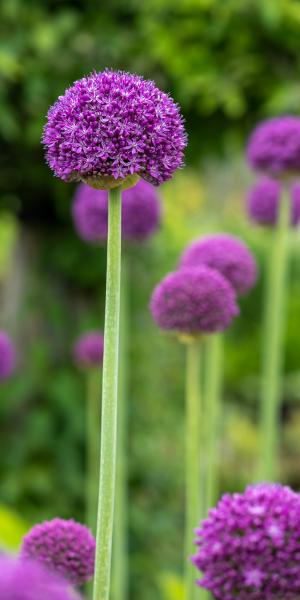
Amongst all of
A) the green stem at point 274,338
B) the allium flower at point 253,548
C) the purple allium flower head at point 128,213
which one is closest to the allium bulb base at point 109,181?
the allium flower at point 253,548

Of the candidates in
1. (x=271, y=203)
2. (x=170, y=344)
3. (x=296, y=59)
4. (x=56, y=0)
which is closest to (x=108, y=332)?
(x=271, y=203)

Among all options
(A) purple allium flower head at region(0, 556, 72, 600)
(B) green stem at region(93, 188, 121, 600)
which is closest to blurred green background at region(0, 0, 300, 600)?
(B) green stem at region(93, 188, 121, 600)

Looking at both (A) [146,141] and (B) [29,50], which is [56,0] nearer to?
(B) [29,50]

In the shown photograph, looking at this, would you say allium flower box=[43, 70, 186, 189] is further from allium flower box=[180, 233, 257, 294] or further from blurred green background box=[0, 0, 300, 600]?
blurred green background box=[0, 0, 300, 600]

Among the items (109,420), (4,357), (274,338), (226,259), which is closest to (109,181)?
(109,420)

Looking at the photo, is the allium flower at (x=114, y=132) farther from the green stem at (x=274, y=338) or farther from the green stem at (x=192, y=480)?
the green stem at (x=274, y=338)

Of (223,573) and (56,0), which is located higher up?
(56,0)
